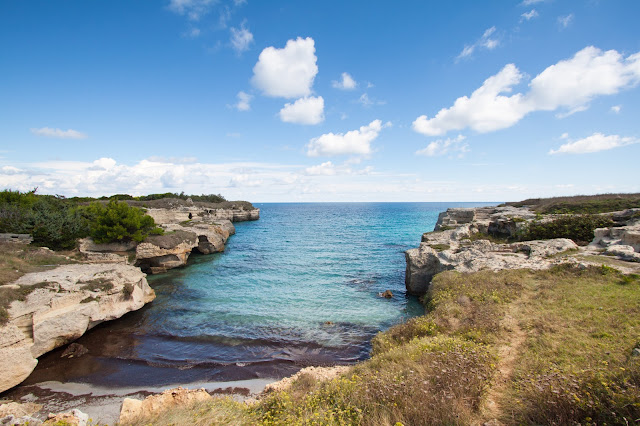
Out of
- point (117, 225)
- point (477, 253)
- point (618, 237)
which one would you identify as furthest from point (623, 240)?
point (117, 225)

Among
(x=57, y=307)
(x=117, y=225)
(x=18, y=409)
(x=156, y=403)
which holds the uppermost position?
(x=117, y=225)

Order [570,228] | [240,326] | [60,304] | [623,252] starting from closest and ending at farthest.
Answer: [60,304] → [623,252] → [240,326] → [570,228]

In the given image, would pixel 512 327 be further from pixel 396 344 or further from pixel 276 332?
pixel 276 332

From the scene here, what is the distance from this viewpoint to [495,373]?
20.6 feet

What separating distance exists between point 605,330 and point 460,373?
4.88 meters

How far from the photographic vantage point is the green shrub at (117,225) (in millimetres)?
22781

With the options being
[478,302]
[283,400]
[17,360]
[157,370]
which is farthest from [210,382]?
[478,302]

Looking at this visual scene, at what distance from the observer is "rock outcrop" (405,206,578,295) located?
13922mm

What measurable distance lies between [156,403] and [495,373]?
8.02m

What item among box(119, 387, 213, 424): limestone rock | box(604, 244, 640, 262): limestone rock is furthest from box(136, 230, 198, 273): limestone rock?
box(604, 244, 640, 262): limestone rock

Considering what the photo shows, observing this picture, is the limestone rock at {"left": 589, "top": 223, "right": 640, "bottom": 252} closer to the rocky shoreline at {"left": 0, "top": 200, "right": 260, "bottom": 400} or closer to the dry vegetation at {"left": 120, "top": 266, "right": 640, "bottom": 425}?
the dry vegetation at {"left": 120, "top": 266, "right": 640, "bottom": 425}

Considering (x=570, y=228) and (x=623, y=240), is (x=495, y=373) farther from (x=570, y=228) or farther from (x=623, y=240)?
(x=570, y=228)

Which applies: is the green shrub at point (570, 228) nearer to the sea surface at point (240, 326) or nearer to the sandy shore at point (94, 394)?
the sea surface at point (240, 326)

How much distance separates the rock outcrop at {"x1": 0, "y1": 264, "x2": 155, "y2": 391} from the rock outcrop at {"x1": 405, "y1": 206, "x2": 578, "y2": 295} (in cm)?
1696
